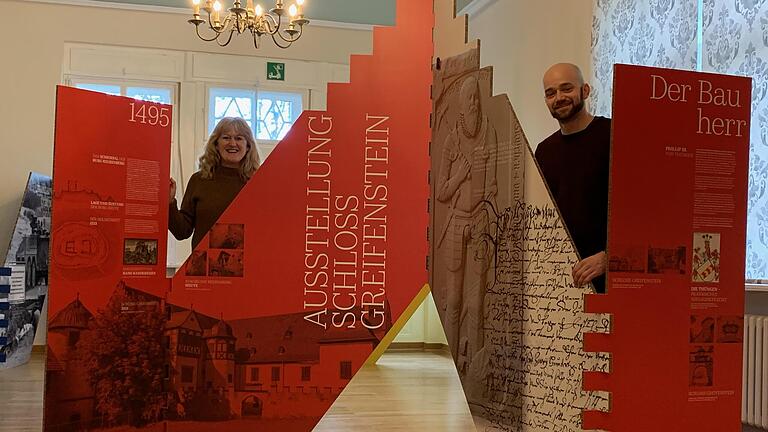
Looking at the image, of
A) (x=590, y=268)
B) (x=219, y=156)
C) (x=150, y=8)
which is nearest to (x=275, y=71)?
(x=150, y=8)

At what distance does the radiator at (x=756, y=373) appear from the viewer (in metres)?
2.98

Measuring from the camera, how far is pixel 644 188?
5.85ft

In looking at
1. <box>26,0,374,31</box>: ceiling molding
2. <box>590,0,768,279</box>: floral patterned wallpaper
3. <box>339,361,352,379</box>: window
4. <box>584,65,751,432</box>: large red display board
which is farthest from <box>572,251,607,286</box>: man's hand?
<box>26,0,374,31</box>: ceiling molding

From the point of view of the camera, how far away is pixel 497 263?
2.32m

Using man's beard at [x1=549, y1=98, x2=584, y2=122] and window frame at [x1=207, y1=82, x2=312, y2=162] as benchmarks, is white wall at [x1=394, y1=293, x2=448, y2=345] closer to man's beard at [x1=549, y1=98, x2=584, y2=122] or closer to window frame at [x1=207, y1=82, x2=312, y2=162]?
window frame at [x1=207, y1=82, x2=312, y2=162]

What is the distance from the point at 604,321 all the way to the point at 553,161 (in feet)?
2.24

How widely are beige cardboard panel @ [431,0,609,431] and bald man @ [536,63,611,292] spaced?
0.40ft

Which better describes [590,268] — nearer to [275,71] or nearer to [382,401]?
[382,401]

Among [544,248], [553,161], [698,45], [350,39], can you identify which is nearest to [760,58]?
[698,45]

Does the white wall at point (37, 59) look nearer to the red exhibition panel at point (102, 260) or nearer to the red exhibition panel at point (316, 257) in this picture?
the red exhibition panel at point (102, 260)

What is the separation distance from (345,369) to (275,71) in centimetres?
399

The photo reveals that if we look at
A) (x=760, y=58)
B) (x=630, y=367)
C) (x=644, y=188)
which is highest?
(x=760, y=58)

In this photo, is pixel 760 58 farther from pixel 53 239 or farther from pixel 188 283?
pixel 53 239

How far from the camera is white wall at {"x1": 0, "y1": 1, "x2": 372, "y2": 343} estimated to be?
553cm
